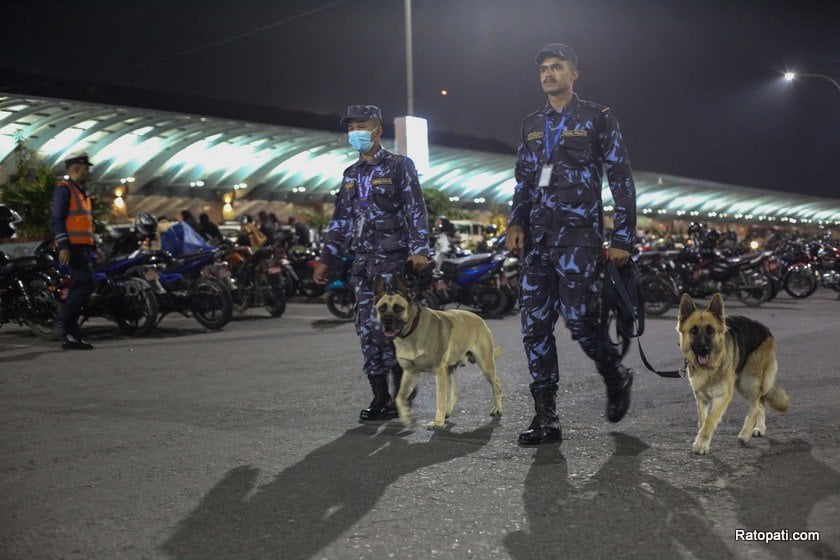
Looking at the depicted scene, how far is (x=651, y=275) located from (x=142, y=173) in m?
36.6

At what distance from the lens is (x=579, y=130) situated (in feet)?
13.9

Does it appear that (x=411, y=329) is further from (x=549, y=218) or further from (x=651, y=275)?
(x=651, y=275)

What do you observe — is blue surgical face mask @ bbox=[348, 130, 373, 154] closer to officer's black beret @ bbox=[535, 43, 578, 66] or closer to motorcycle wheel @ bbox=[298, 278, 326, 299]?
officer's black beret @ bbox=[535, 43, 578, 66]

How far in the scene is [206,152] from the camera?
45.0 m

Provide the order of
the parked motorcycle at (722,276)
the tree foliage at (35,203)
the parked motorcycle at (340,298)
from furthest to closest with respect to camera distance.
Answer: the tree foliage at (35,203), the parked motorcycle at (722,276), the parked motorcycle at (340,298)

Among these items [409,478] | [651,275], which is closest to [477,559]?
[409,478]

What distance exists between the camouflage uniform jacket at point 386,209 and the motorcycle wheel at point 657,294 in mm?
8109

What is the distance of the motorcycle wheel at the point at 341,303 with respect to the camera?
1217 cm

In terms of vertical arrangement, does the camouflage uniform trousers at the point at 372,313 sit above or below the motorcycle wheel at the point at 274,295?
above

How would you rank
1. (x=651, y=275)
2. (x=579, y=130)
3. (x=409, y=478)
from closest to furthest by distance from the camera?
(x=409, y=478) < (x=579, y=130) < (x=651, y=275)

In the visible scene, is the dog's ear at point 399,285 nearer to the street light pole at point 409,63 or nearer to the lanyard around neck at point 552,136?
the lanyard around neck at point 552,136

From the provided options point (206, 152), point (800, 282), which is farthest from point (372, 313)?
point (206, 152)

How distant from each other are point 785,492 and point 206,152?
146 ft

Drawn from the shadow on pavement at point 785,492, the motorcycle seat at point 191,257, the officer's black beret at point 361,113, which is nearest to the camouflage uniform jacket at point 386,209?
the officer's black beret at point 361,113
